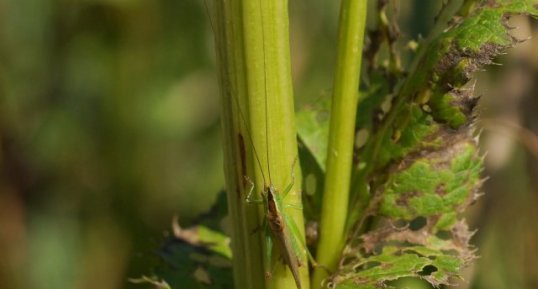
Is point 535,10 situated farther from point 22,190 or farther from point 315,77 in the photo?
point 22,190

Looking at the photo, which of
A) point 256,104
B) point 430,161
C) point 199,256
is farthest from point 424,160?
point 199,256

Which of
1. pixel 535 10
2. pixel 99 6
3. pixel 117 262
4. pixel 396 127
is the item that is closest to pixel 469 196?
pixel 396 127

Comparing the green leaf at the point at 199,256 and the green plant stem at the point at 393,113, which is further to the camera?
the green leaf at the point at 199,256

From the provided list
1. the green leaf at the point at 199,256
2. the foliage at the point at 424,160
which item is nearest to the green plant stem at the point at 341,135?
the foliage at the point at 424,160

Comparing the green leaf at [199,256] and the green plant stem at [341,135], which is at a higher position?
the green plant stem at [341,135]

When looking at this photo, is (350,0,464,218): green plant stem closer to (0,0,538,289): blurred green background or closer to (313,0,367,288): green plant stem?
(313,0,367,288): green plant stem

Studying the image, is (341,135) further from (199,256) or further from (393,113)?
(199,256)

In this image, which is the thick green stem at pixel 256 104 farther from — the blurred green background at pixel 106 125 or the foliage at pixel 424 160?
the blurred green background at pixel 106 125
